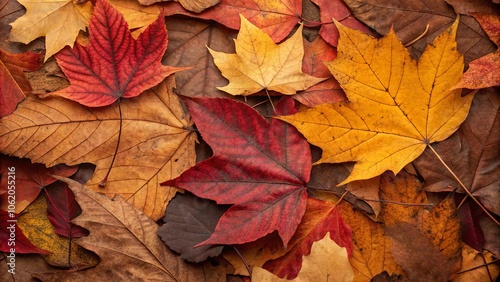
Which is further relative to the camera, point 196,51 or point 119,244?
point 196,51

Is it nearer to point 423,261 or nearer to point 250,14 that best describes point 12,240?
point 250,14

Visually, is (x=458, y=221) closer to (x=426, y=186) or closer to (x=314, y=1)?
(x=426, y=186)

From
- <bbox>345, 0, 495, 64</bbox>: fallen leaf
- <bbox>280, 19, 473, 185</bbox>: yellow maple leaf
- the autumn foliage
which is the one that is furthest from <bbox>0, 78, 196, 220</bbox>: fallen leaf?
<bbox>345, 0, 495, 64</bbox>: fallen leaf

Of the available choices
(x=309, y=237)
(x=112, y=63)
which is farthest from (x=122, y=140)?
(x=309, y=237)

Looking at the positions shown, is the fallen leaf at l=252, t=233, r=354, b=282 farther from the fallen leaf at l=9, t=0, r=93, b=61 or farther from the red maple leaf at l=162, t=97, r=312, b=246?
→ the fallen leaf at l=9, t=0, r=93, b=61

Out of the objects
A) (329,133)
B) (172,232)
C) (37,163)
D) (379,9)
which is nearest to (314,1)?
(379,9)
